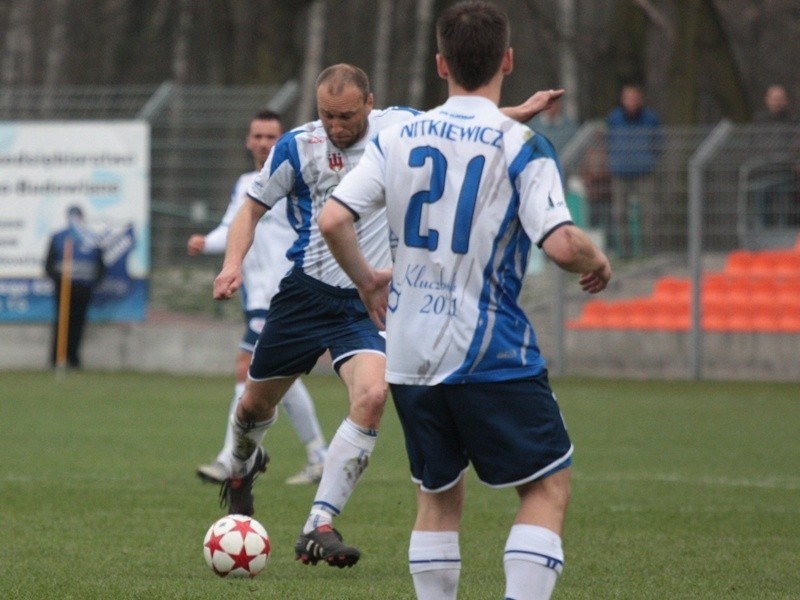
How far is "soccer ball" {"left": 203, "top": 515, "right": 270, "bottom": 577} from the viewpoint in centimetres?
698

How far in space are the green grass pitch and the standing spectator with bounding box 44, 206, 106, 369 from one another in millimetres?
4432

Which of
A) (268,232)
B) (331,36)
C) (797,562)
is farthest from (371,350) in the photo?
(331,36)

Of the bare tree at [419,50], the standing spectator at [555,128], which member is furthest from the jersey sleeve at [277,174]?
the bare tree at [419,50]

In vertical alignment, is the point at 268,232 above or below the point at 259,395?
above

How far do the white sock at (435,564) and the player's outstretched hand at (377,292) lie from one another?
754 mm

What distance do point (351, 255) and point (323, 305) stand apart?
235 cm

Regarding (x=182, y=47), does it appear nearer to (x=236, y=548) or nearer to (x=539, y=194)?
(x=236, y=548)

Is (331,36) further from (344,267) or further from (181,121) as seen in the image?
(344,267)

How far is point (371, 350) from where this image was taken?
7.62 metres

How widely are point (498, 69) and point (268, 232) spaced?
236 inches

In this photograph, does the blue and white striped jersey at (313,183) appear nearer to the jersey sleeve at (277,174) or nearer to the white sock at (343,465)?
the jersey sleeve at (277,174)

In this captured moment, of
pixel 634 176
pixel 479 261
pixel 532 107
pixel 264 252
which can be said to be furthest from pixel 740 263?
pixel 479 261

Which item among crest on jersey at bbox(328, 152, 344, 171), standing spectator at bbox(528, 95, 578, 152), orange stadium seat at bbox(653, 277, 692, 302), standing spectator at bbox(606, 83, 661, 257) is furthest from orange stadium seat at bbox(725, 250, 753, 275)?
crest on jersey at bbox(328, 152, 344, 171)

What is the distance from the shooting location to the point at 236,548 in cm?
698
